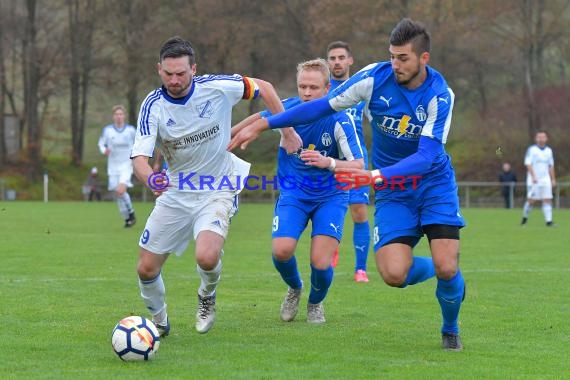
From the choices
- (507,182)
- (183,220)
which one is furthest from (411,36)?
(507,182)

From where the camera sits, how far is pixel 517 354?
254 inches

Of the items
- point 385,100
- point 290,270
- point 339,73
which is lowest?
point 290,270

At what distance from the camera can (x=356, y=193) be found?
1065 cm

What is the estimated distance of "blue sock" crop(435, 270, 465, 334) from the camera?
6578 millimetres

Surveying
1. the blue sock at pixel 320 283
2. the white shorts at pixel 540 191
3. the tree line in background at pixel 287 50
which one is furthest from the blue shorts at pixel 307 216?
the tree line in background at pixel 287 50

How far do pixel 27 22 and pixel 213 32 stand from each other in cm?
939

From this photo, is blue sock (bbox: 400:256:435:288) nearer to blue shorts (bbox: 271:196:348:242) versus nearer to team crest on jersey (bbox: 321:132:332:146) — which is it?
blue shorts (bbox: 271:196:348:242)

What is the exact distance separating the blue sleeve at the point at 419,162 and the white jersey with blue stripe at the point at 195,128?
1504 millimetres

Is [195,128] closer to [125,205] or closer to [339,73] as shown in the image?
[339,73]

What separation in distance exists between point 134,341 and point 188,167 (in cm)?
162

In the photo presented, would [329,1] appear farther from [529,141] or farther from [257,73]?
[529,141]

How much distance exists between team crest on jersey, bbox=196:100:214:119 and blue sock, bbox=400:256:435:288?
71.4 inches

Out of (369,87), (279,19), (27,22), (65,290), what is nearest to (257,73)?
(279,19)

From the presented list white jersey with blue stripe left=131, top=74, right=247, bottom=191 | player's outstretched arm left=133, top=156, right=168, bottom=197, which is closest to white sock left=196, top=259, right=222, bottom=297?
white jersey with blue stripe left=131, top=74, right=247, bottom=191
